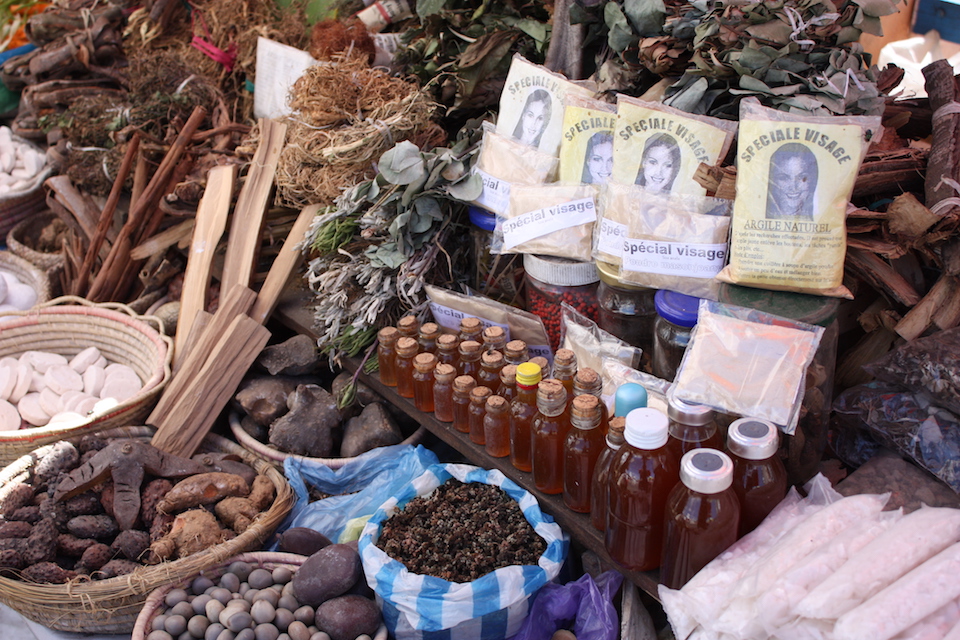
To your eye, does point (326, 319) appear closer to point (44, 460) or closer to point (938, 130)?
point (44, 460)

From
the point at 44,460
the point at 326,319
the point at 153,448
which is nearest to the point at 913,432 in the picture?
the point at 326,319

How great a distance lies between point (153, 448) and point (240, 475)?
10.4 inches

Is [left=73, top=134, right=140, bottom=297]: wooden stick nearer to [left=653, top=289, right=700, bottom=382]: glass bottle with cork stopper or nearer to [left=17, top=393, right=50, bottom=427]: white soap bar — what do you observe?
[left=17, top=393, right=50, bottom=427]: white soap bar

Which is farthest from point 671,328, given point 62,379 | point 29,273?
point 29,273

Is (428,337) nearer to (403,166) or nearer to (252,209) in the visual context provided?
(403,166)

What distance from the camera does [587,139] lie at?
190 centimetres

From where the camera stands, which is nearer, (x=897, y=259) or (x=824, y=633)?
(x=824, y=633)

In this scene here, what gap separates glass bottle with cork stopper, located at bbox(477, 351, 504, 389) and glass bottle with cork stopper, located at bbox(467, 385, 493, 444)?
24 mm

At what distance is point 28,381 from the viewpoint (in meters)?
2.56

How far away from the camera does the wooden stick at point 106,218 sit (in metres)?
3.08

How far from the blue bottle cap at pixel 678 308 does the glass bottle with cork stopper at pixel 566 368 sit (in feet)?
0.78

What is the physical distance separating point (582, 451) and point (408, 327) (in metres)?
0.75

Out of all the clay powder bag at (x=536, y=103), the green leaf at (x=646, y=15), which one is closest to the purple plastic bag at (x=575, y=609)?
the clay powder bag at (x=536, y=103)

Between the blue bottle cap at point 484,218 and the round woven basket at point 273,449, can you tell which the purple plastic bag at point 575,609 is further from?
the blue bottle cap at point 484,218
